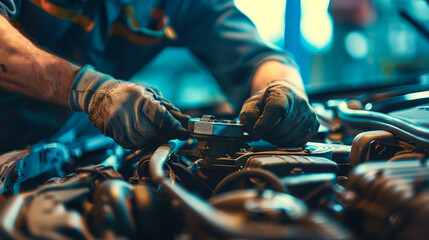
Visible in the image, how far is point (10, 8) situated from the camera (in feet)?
3.94

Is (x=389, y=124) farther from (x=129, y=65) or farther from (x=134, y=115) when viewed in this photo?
(x=129, y=65)

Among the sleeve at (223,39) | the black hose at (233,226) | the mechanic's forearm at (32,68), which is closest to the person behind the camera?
the black hose at (233,226)

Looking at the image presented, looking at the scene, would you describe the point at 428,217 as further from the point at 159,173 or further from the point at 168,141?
the point at 168,141

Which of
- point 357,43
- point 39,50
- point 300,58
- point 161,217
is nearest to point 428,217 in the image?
point 161,217

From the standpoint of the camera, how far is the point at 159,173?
0.56 metres

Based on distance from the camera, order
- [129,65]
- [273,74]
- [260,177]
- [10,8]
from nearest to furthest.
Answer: [260,177], [10,8], [273,74], [129,65]

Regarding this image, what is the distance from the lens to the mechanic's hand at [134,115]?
885 mm

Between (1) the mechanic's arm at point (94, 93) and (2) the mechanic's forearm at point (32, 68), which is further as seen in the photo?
(2) the mechanic's forearm at point (32, 68)

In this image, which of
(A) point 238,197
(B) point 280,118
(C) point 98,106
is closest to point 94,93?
(C) point 98,106

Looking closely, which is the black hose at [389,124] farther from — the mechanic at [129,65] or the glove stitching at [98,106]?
the glove stitching at [98,106]

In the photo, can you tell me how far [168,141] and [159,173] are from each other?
1.18ft

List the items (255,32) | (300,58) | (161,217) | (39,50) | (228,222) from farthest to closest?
(300,58), (255,32), (39,50), (161,217), (228,222)

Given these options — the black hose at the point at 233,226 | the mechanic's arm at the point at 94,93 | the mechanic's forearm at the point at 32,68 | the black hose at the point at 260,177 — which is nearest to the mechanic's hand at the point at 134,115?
the mechanic's arm at the point at 94,93

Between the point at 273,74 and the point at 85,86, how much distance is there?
30.6 inches
